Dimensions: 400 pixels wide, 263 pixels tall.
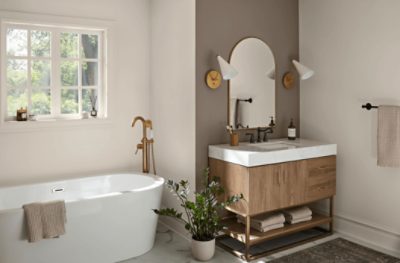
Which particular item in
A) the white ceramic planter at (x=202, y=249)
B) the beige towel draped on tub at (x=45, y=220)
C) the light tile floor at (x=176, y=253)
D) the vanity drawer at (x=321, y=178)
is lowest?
the light tile floor at (x=176, y=253)

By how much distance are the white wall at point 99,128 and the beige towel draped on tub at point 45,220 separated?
102 cm

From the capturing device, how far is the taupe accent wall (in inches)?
150

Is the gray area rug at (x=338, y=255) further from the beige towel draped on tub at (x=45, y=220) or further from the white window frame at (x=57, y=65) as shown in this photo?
the white window frame at (x=57, y=65)

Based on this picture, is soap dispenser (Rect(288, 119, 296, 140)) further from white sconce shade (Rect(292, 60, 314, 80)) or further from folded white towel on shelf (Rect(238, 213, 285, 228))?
folded white towel on shelf (Rect(238, 213, 285, 228))

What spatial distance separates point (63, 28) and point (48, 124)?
3.12 feet

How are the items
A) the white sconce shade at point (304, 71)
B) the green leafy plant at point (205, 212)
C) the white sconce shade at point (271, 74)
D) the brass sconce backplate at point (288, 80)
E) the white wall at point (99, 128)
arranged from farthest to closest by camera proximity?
1. the brass sconce backplate at point (288, 80)
2. the white sconce shade at point (271, 74)
3. the white sconce shade at point (304, 71)
4. the white wall at point (99, 128)
5. the green leafy plant at point (205, 212)

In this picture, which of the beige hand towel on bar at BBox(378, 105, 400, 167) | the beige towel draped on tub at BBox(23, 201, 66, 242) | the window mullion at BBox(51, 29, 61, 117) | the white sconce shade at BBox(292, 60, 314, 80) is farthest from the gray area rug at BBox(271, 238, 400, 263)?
the window mullion at BBox(51, 29, 61, 117)

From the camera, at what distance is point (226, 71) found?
3.73 metres

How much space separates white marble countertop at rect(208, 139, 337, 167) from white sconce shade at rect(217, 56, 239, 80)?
0.63 metres

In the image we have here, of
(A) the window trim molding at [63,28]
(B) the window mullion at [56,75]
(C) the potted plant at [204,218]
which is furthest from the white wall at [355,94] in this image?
(B) the window mullion at [56,75]

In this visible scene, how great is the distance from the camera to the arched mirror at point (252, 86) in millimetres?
3988

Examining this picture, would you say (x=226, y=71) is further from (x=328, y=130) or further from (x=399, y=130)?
(x=399, y=130)

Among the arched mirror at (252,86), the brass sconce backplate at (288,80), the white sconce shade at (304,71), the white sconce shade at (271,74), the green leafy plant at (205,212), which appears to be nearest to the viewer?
the green leafy plant at (205,212)

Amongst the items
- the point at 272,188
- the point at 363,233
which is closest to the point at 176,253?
the point at 272,188
